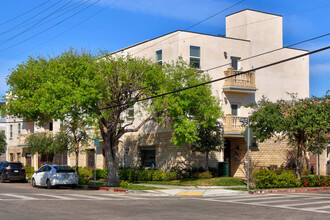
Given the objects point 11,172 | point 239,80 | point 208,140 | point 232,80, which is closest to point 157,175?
point 208,140

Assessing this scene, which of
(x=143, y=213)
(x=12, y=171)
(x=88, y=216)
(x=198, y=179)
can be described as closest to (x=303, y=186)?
(x=198, y=179)

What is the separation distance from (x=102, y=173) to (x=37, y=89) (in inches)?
458

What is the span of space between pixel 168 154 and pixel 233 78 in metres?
7.39

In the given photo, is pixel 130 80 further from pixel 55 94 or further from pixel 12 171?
pixel 12 171

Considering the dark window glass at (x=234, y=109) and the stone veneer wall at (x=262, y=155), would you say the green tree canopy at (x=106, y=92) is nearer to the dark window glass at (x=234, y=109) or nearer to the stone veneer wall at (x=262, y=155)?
the dark window glass at (x=234, y=109)

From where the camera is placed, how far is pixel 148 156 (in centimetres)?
3412

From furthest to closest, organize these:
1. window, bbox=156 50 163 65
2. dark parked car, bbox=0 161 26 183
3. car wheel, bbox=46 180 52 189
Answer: dark parked car, bbox=0 161 26 183, window, bbox=156 50 163 65, car wheel, bbox=46 180 52 189

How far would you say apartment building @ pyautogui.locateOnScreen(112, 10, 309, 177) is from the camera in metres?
31.3

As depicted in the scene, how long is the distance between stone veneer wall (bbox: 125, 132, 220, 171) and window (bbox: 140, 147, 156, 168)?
33cm

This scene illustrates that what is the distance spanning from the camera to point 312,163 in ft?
123

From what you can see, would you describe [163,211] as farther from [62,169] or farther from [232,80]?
[232,80]

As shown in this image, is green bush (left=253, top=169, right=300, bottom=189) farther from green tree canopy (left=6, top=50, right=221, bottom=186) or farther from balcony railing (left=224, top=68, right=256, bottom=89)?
balcony railing (left=224, top=68, right=256, bottom=89)

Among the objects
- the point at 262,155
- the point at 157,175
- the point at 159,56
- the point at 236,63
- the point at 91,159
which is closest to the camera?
the point at 157,175

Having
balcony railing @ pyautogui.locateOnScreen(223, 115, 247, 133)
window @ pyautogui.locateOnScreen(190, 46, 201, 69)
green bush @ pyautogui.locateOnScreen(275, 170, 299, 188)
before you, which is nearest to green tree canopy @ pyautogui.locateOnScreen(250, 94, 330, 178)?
green bush @ pyautogui.locateOnScreen(275, 170, 299, 188)
